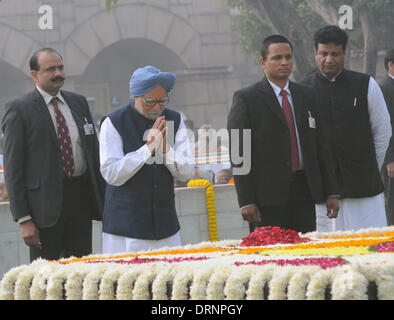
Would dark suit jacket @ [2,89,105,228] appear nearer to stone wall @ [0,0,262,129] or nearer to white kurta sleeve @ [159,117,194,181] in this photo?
white kurta sleeve @ [159,117,194,181]

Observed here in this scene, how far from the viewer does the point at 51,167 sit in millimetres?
6133

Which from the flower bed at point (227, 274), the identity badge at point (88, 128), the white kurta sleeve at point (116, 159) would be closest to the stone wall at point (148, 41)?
the identity badge at point (88, 128)

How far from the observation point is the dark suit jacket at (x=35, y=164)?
20.0 ft

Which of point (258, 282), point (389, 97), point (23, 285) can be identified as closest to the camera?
point (258, 282)

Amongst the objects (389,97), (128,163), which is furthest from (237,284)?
(389,97)

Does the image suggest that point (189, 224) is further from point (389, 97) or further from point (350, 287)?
point (350, 287)

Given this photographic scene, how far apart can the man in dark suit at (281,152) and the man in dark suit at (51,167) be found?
0.97m

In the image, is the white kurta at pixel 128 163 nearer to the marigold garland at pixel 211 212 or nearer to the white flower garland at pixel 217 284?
the white flower garland at pixel 217 284

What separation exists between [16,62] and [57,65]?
20.0 metres

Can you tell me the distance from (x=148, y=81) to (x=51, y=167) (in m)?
0.91

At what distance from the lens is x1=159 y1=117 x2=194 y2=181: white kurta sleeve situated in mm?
5723

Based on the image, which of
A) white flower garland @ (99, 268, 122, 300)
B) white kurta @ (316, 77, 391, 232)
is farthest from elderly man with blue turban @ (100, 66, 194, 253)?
white flower garland @ (99, 268, 122, 300)
